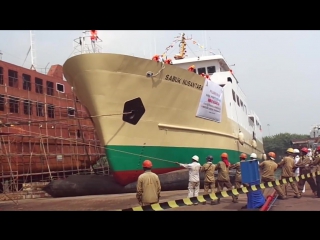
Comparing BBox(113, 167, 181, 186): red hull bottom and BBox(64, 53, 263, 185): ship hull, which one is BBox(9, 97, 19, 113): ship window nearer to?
BBox(64, 53, 263, 185): ship hull

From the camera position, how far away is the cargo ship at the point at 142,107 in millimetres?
9984

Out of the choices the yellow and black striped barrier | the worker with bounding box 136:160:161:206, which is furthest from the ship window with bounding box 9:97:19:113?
the worker with bounding box 136:160:161:206

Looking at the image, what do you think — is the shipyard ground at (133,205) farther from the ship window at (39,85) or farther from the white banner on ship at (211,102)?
the ship window at (39,85)

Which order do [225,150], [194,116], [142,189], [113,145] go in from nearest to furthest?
[142,189] → [113,145] → [194,116] → [225,150]

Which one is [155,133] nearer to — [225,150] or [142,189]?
[225,150]

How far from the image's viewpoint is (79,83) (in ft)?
33.9

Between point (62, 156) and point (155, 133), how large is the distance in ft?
24.6

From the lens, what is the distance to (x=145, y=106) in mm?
10445

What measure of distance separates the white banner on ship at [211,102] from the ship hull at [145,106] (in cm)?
41

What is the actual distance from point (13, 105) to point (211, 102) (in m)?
8.37

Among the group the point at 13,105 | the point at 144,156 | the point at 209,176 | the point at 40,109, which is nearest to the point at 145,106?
the point at 144,156

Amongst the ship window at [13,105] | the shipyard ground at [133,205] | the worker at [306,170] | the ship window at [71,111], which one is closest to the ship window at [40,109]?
the ship window at [13,105]

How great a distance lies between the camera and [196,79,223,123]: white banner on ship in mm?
12211

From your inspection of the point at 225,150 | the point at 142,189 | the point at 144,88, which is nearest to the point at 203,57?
the point at 225,150
